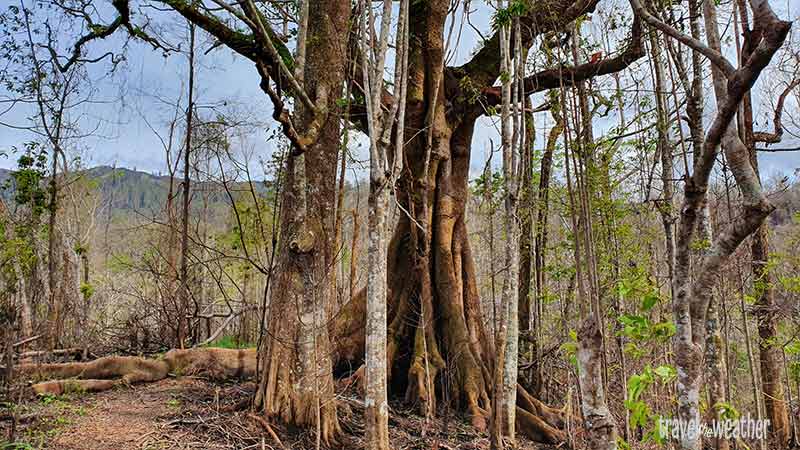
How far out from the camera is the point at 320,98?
5270 millimetres

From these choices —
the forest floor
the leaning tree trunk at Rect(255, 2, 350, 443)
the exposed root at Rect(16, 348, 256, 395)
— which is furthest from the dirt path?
the leaning tree trunk at Rect(255, 2, 350, 443)

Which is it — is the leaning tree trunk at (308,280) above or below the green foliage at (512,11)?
below

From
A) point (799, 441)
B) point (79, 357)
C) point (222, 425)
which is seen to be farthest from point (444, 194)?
point (799, 441)

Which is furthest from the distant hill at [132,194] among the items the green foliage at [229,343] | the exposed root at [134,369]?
the green foliage at [229,343]

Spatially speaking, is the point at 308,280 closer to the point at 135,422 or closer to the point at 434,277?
the point at 135,422

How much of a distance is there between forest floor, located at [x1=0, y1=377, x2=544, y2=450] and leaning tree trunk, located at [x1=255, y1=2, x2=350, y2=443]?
0.87ft

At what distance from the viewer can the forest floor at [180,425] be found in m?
4.50

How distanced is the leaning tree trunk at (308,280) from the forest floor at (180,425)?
0.27 metres

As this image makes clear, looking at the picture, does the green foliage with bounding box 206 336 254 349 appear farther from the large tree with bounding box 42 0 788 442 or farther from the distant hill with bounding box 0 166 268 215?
the large tree with bounding box 42 0 788 442

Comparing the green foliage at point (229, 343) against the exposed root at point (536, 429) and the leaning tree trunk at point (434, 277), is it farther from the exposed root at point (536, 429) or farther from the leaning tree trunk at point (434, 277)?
the exposed root at point (536, 429)

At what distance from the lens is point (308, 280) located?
197 inches

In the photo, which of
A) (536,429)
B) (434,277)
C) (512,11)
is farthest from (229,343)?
(512,11)

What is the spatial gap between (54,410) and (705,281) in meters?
6.12

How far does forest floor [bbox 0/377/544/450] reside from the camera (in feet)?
14.8
